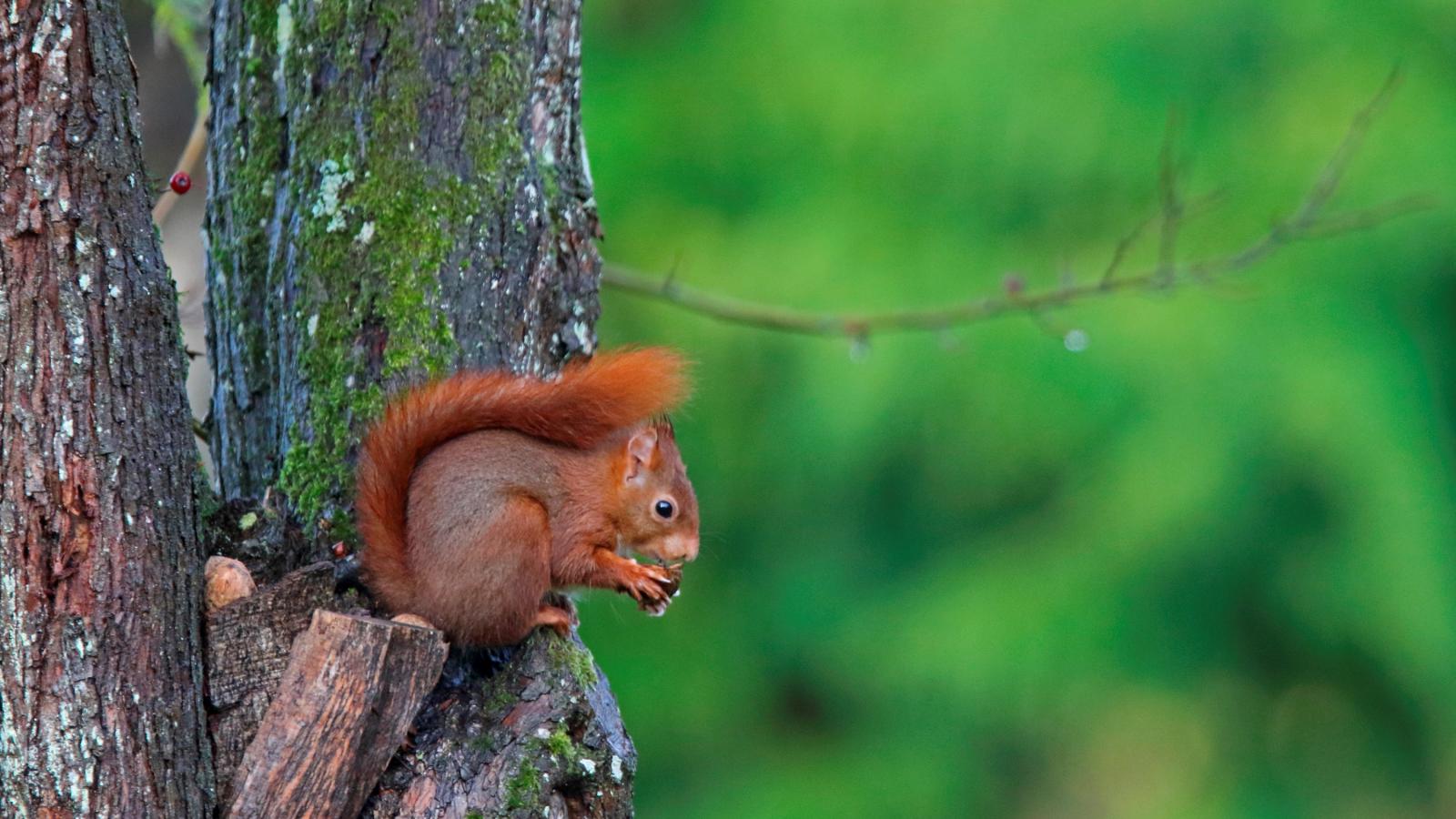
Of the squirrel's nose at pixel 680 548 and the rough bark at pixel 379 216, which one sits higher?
the rough bark at pixel 379 216

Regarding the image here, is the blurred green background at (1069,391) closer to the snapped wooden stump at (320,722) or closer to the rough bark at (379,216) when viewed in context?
the rough bark at (379,216)

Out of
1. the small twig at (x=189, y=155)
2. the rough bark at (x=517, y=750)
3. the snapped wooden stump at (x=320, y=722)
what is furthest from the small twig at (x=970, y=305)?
the snapped wooden stump at (x=320, y=722)

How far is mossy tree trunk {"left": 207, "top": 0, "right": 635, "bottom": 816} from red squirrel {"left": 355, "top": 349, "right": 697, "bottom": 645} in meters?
0.07

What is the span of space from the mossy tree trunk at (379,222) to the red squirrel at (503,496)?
0.22 ft

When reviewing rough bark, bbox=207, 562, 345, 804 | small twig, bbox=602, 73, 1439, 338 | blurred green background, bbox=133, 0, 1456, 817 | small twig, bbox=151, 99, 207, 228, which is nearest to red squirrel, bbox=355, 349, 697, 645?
rough bark, bbox=207, 562, 345, 804

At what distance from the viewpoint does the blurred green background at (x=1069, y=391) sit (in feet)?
13.2

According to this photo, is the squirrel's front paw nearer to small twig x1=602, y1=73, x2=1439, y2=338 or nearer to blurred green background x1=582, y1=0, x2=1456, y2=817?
small twig x1=602, y1=73, x2=1439, y2=338

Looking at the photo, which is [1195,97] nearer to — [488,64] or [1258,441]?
[1258,441]

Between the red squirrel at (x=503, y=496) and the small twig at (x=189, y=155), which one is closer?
the red squirrel at (x=503, y=496)

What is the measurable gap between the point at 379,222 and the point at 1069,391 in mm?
2738

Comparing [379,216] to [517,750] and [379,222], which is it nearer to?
[379,222]

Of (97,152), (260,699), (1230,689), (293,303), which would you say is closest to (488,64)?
(293,303)

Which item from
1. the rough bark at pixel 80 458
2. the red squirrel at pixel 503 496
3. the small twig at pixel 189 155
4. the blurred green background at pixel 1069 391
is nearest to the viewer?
the rough bark at pixel 80 458

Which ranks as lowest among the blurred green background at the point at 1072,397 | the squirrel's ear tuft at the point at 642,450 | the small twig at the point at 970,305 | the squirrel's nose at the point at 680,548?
the blurred green background at the point at 1072,397
